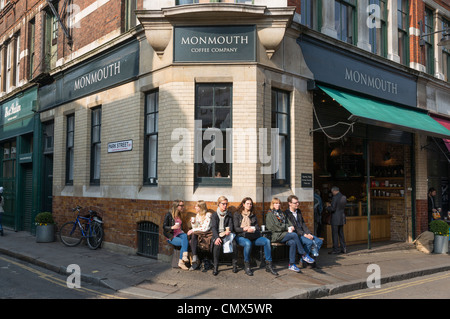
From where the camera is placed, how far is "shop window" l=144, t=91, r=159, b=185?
33.9ft

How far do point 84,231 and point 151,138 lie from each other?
362 cm

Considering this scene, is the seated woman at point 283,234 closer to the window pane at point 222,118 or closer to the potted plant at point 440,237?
the window pane at point 222,118

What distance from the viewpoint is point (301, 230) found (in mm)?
9023

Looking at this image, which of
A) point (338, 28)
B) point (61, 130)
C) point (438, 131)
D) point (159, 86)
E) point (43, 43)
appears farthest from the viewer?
point (43, 43)

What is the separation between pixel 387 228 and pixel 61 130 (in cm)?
1169

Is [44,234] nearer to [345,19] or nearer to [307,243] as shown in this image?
[307,243]

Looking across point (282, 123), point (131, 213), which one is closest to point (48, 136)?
point (131, 213)

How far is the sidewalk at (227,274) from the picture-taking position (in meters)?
7.12

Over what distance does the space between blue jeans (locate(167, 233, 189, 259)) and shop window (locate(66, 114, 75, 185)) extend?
6379 millimetres

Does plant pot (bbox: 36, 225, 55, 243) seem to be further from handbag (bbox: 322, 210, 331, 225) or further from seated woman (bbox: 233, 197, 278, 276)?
handbag (bbox: 322, 210, 331, 225)

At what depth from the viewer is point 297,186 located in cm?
998

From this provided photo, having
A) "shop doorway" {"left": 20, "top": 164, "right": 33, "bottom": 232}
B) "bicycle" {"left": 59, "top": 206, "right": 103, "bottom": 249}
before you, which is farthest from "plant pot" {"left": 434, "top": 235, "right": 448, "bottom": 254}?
"shop doorway" {"left": 20, "top": 164, "right": 33, "bottom": 232}

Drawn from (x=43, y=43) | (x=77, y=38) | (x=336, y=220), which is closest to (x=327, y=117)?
(x=336, y=220)

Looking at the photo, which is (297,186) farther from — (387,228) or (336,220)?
(387,228)
